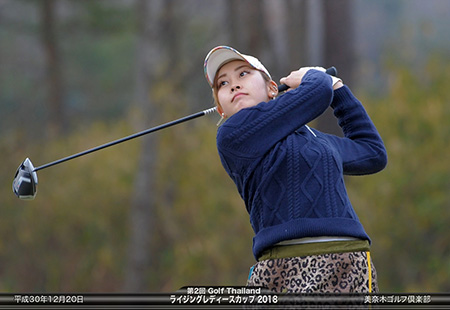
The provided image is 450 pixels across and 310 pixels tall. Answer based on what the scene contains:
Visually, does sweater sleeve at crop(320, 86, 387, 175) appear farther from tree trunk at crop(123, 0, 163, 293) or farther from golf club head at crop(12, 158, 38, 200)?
tree trunk at crop(123, 0, 163, 293)

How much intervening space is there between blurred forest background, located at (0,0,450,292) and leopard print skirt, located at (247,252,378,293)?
5.04m

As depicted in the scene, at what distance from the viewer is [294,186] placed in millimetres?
2646

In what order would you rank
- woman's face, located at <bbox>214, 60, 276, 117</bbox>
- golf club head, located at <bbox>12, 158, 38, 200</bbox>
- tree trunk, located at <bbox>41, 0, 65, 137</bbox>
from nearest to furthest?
woman's face, located at <bbox>214, 60, 276, 117</bbox>
golf club head, located at <bbox>12, 158, 38, 200</bbox>
tree trunk, located at <bbox>41, 0, 65, 137</bbox>

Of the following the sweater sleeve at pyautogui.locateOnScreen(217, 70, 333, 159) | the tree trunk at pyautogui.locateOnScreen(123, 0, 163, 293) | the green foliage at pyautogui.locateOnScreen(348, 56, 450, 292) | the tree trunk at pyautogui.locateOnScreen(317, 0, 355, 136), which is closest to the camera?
the sweater sleeve at pyautogui.locateOnScreen(217, 70, 333, 159)

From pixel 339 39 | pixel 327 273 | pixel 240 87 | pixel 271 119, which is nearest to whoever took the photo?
pixel 327 273

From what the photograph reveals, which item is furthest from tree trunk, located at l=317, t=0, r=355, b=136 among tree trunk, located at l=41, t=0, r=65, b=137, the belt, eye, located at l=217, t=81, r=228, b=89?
tree trunk, located at l=41, t=0, r=65, b=137

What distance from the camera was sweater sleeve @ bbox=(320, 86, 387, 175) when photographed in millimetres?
2949

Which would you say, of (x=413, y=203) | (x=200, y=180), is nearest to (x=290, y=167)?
(x=413, y=203)

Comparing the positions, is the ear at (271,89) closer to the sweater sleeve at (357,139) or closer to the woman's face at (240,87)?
the woman's face at (240,87)

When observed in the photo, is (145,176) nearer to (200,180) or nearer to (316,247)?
(200,180)

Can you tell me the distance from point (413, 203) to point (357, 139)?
15.9 ft

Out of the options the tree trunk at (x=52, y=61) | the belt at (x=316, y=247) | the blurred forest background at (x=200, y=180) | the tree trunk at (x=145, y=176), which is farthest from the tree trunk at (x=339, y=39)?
the tree trunk at (x=52, y=61)

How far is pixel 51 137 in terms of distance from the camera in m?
13.1

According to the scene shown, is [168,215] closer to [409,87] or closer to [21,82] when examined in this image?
[409,87]
